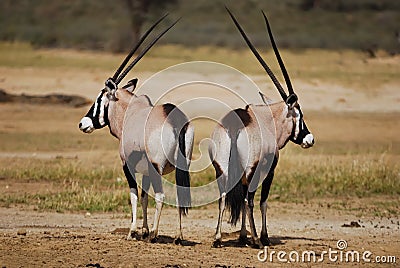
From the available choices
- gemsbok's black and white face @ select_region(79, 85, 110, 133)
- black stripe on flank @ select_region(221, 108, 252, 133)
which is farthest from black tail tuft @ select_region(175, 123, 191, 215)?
gemsbok's black and white face @ select_region(79, 85, 110, 133)

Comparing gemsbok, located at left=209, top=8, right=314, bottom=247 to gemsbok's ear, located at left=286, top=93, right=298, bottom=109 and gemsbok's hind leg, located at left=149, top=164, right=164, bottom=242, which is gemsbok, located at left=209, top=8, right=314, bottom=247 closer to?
gemsbok's ear, located at left=286, top=93, right=298, bottom=109

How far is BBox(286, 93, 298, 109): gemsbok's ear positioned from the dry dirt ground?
4.83 feet

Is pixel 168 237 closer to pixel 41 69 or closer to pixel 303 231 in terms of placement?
pixel 303 231

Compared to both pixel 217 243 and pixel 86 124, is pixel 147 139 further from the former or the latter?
pixel 217 243

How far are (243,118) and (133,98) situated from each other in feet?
4.13

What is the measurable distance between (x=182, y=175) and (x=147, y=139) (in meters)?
0.52

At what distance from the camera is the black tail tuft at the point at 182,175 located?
9.30m

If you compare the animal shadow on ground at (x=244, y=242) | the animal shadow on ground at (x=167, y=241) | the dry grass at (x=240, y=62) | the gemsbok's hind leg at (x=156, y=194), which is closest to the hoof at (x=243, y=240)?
the animal shadow on ground at (x=244, y=242)

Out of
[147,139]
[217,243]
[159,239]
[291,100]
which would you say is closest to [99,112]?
[147,139]

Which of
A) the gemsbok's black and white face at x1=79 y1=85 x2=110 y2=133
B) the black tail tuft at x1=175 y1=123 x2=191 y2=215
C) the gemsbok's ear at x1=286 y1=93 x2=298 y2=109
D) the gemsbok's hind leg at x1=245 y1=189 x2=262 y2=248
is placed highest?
the gemsbok's ear at x1=286 y1=93 x2=298 y2=109

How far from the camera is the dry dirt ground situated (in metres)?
8.32

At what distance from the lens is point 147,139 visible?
9.38 metres

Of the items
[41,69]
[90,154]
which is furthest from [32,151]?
[41,69]

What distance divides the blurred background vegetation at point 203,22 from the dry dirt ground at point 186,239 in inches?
898
